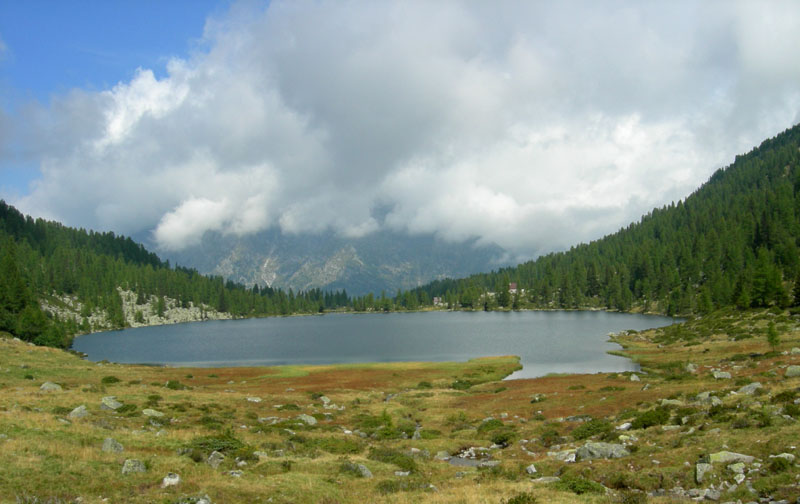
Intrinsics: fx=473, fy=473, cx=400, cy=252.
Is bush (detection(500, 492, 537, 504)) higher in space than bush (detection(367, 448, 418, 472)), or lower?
higher

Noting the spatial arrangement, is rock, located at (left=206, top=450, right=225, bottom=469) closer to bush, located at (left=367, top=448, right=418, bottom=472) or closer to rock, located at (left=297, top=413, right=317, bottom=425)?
bush, located at (left=367, top=448, right=418, bottom=472)

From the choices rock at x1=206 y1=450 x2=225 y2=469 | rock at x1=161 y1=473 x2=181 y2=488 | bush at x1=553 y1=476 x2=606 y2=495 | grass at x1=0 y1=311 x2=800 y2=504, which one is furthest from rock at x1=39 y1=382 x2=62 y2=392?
bush at x1=553 y1=476 x2=606 y2=495

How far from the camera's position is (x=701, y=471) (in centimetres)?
2061

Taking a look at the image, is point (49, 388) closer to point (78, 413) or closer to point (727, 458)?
point (78, 413)

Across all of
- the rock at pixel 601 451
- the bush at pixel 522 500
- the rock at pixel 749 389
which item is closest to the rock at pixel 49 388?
the bush at pixel 522 500

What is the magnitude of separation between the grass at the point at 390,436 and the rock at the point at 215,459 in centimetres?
35

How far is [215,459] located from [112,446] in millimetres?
4976

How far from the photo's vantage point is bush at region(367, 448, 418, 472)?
28453 mm

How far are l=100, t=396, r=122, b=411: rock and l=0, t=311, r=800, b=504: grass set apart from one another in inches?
36.7

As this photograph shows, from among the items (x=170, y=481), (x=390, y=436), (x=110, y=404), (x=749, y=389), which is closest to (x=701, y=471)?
(x=749, y=389)

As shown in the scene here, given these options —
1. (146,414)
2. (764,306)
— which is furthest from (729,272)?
(146,414)

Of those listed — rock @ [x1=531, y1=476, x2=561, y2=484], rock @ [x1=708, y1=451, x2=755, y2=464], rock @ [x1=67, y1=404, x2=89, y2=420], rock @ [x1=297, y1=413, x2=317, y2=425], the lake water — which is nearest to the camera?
rock @ [x1=708, y1=451, x2=755, y2=464]

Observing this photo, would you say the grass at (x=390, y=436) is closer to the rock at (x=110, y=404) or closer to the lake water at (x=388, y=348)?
the rock at (x=110, y=404)

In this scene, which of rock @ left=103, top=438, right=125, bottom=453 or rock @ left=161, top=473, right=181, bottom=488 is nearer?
rock @ left=161, top=473, right=181, bottom=488
